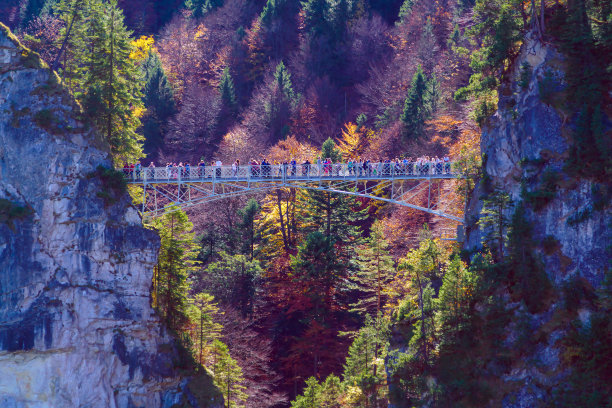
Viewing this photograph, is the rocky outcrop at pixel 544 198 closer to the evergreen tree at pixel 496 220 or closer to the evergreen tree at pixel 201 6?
the evergreen tree at pixel 496 220

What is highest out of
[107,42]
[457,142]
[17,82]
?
[107,42]

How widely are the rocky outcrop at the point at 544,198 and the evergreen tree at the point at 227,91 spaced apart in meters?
40.2

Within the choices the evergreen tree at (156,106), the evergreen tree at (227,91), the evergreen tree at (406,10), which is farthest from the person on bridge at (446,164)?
the evergreen tree at (227,91)

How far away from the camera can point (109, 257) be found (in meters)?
42.0

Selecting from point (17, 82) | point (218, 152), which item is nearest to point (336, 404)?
point (17, 82)

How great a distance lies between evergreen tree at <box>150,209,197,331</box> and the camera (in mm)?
44594

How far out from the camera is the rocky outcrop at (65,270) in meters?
39.9

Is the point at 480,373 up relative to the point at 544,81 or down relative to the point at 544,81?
down

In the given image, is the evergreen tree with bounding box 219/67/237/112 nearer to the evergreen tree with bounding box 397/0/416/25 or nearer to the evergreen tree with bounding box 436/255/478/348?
the evergreen tree with bounding box 397/0/416/25

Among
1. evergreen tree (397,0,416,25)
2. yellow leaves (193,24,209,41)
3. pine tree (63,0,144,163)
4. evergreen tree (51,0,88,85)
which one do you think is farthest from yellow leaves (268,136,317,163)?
yellow leaves (193,24,209,41)

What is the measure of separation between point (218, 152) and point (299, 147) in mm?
9219

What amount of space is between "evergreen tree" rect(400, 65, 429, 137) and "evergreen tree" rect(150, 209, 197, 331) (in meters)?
20.0

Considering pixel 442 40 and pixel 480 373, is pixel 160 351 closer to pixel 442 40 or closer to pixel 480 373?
pixel 480 373

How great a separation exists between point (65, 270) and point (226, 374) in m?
10.5
